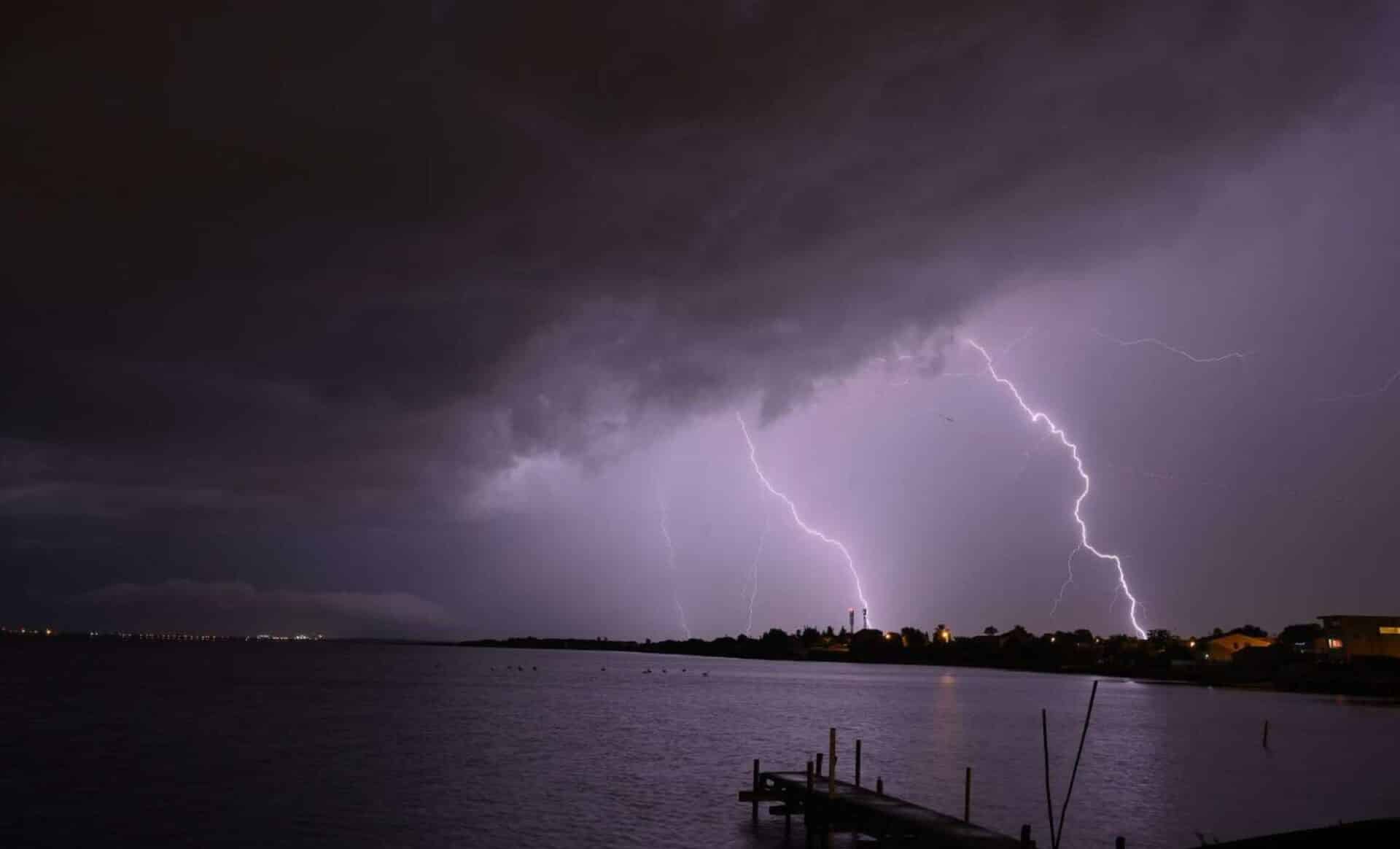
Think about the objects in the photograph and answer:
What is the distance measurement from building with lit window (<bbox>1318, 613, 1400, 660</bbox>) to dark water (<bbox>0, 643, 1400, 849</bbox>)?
3649cm

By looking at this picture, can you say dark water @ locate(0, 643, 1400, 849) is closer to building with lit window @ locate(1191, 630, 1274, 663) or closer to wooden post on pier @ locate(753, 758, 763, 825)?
wooden post on pier @ locate(753, 758, 763, 825)

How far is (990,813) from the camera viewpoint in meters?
35.5

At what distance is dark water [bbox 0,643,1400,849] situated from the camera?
3269 cm

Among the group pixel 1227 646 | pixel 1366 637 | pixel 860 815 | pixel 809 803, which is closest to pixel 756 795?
pixel 809 803

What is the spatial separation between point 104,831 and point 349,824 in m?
7.05

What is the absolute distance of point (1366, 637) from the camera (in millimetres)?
127000

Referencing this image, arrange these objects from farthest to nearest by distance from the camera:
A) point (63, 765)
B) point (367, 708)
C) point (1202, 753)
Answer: point (367, 708)
point (1202, 753)
point (63, 765)

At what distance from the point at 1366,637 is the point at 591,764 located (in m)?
118

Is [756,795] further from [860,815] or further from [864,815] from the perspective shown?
[864,815]

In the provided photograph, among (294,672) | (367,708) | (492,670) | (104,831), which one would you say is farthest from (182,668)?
(104,831)

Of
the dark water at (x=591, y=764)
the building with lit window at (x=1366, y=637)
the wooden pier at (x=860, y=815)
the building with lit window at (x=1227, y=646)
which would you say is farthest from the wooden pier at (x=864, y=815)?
the building with lit window at (x=1227, y=646)

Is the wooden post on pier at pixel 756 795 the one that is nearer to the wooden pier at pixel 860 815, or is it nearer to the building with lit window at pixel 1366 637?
the wooden pier at pixel 860 815

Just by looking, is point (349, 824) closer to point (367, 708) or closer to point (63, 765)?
point (63, 765)

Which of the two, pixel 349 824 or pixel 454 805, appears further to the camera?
pixel 454 805
